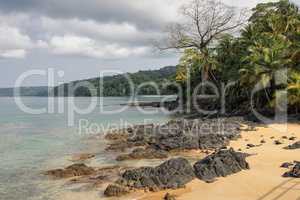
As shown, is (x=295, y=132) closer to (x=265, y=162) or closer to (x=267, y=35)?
(x=265, y=162)

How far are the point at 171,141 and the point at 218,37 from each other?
26.4 meters

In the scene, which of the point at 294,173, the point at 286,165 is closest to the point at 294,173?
the point at 294,173

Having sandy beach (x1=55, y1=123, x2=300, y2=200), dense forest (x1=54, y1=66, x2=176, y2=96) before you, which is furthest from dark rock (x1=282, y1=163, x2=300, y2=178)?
dense forest (x1=54, y1=66, x2=176, y2=96)

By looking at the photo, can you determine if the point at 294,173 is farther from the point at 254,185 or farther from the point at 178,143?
the point at 178,143

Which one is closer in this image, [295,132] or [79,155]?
[79,155]

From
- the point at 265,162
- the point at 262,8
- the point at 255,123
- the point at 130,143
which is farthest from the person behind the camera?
the point at 262,8

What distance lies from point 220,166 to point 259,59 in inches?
718

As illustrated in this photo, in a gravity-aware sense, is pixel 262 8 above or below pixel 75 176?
above

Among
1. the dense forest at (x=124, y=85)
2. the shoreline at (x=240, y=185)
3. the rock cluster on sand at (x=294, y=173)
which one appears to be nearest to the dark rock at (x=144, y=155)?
the shoreline at (x=240, y=185)

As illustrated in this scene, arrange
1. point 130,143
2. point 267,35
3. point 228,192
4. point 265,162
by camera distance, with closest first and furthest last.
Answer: point 228,192 → point 265,162 → point 130,143 → point 267,35

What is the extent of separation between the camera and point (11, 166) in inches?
742

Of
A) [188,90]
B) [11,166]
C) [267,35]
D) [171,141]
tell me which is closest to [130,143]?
[171,141]

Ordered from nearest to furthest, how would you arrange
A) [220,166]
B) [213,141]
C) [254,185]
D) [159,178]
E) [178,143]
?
[254,185], [159,178], [220,166], [178,143], [213,141]

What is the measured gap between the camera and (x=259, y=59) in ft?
99.9
